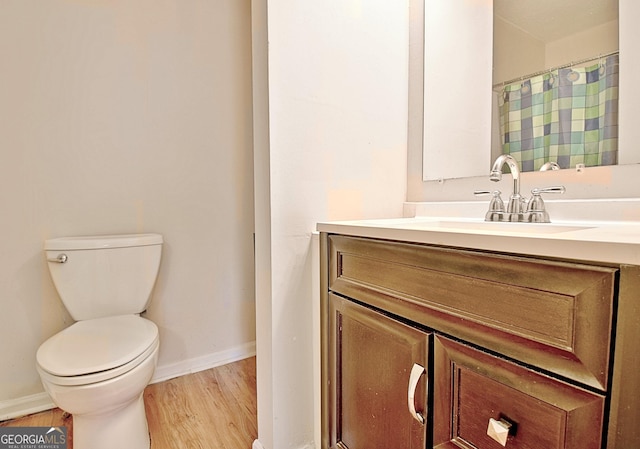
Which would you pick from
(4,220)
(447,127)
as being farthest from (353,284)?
(4,220)

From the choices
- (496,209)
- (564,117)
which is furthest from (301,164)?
(564,117)

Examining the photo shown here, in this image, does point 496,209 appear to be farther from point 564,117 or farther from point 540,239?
point 540,239

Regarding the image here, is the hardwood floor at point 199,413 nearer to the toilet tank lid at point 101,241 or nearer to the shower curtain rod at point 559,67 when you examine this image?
the toilet tank lid at point 101,241

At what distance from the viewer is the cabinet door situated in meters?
0.72

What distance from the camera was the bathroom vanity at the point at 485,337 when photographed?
0.47 meters

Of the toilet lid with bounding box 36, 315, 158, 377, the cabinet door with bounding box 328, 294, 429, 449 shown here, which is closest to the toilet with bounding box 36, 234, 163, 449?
the toilet lid with bounding box 36, 315, 158, 377

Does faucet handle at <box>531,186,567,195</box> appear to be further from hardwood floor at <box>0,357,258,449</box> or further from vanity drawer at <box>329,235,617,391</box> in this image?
hardwood floor at <box>0,357,258,449</box>

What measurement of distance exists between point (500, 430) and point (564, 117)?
90 cm

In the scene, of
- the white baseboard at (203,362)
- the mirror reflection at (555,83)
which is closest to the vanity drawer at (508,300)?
the mirror reflection at (555,83)

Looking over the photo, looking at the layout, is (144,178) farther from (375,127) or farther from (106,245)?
(375,127)

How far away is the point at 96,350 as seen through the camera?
1.08 metres

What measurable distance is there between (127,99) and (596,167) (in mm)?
1787

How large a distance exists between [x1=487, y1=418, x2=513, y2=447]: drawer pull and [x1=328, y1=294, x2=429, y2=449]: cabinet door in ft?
0.47

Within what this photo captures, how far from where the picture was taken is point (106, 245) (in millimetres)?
1368
